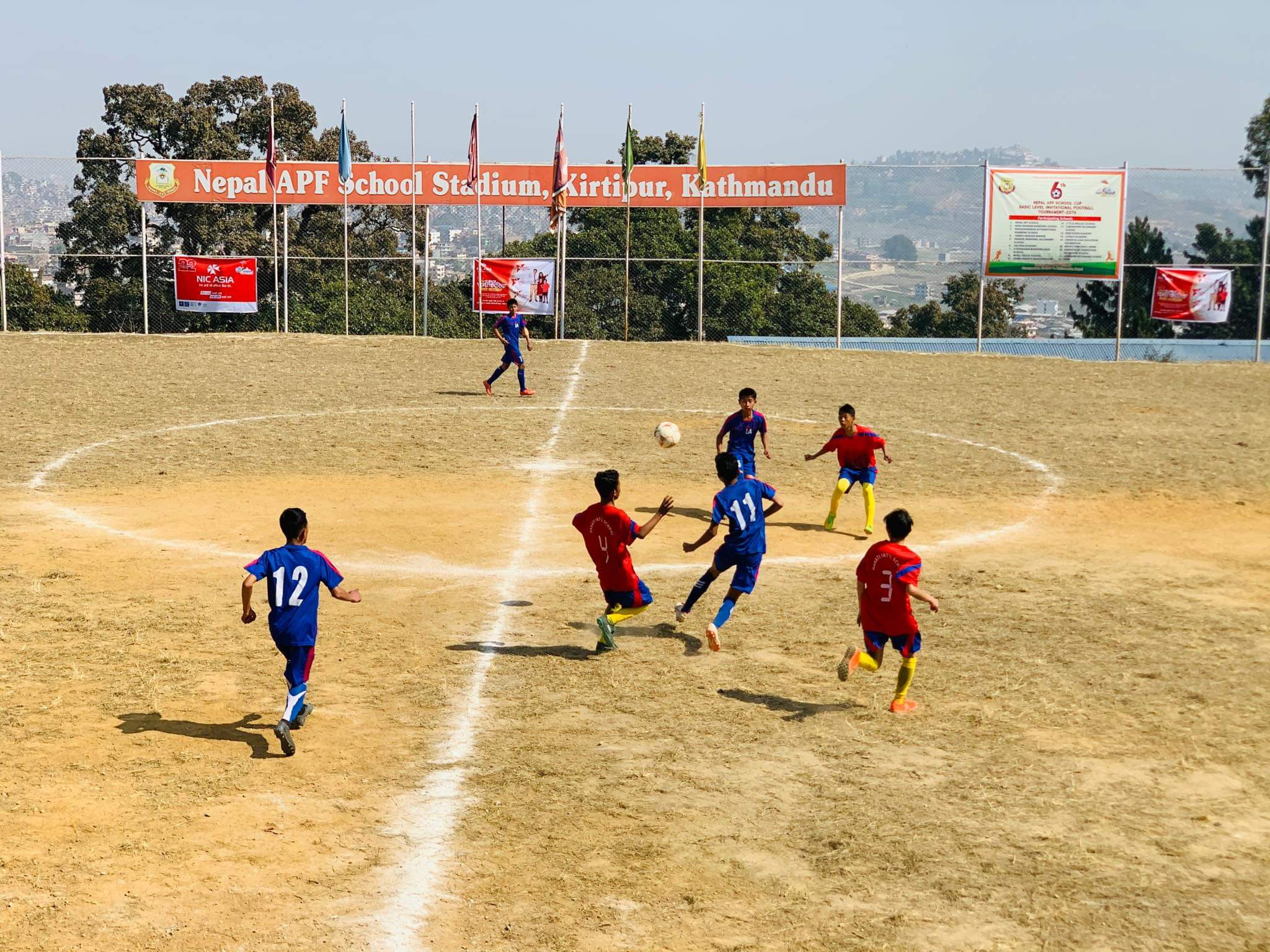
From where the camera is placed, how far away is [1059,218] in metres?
40.7

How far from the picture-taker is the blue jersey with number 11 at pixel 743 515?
40.8 ft

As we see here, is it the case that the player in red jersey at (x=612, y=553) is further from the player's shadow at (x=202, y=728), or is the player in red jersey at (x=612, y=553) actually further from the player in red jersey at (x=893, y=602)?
the player's shadow at (x=202, y=728)

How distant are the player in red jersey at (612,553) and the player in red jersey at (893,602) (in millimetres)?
2059

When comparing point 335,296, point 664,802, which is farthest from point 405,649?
point 335,296

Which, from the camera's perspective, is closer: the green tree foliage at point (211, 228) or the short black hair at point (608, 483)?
the short black hair at point (608, 483)

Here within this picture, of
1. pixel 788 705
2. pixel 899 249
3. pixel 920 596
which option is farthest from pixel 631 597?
pixel 899 249

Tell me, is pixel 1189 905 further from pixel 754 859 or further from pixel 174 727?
pixel 174 727

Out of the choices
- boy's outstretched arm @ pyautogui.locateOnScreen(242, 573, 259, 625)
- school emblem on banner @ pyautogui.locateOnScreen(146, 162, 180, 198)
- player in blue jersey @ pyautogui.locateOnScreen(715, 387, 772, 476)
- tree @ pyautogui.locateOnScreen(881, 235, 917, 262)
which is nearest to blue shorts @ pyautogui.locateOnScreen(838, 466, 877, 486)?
player in blue jersey @ pyautogui.locateOnScreen(715, 387, 772, 476)

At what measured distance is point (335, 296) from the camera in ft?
158

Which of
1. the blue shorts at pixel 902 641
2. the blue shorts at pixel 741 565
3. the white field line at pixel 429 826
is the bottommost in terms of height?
the white field line at pixel 429 826

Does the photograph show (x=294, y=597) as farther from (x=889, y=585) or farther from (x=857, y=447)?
(x=857, y=447)

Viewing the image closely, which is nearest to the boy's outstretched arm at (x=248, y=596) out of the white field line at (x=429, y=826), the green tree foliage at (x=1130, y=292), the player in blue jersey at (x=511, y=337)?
the white field line at (x=429, y=826)

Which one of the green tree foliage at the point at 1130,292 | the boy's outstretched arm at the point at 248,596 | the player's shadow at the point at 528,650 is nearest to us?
the boy's outstretched arm at the point at 248,596

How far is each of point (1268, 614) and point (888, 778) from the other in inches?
258
